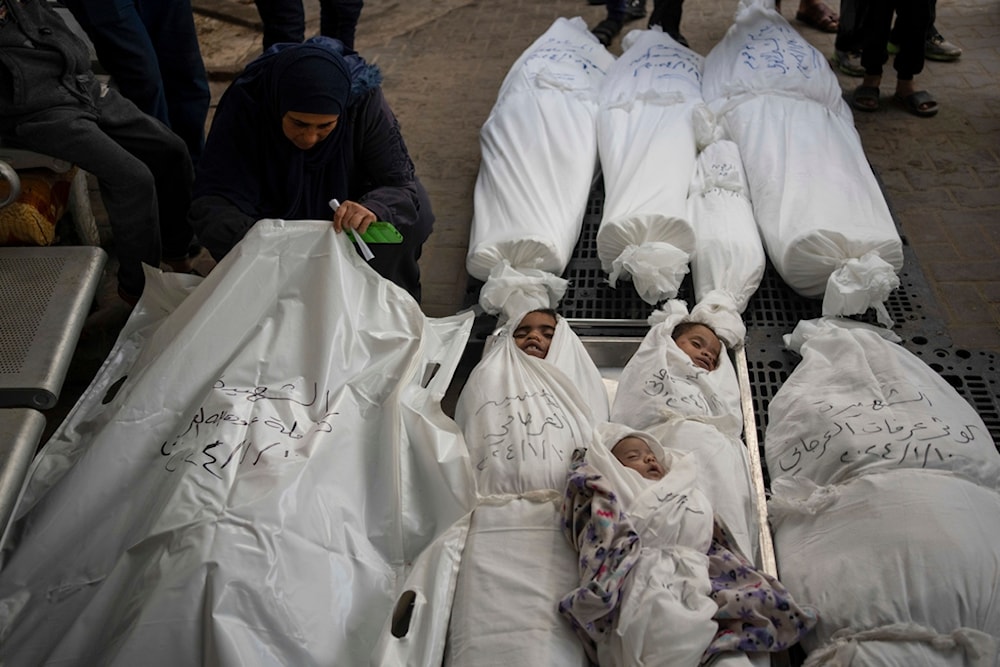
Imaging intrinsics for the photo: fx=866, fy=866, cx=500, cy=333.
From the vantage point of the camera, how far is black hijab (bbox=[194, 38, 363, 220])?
2.19m

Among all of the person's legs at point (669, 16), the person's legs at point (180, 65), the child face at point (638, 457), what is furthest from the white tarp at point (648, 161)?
the person's legs at point (180, 65)

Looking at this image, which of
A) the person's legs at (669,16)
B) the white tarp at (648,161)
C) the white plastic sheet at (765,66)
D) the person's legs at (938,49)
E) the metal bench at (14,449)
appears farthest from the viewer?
the person's legs at (669,16)

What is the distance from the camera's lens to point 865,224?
253cm

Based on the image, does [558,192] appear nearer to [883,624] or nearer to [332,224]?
[332,224]

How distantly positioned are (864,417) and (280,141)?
64.7 inches

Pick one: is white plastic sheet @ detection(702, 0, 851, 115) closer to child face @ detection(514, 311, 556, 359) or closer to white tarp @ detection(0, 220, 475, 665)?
child face @ detection(514, 311, 556, 359)

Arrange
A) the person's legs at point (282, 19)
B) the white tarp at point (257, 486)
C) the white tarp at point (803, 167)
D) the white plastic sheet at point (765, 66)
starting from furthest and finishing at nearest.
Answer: the person's legs at point (282, 19), the white plastic sheet at point (765, 66), the white tarp at point (803, 167), the white tarp at point (257, 486)

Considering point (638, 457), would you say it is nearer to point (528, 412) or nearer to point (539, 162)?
point (528, 412)

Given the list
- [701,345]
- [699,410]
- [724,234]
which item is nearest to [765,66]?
[724,234]

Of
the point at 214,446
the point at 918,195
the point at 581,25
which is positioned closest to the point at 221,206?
the point at 214,446

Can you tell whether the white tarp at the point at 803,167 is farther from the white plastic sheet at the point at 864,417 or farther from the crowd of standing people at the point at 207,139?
the crowd of standing people at the point at 207,139

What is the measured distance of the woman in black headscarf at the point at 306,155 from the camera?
2.21m

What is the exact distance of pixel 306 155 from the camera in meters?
2.39

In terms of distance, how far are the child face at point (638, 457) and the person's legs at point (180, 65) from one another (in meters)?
2.19
